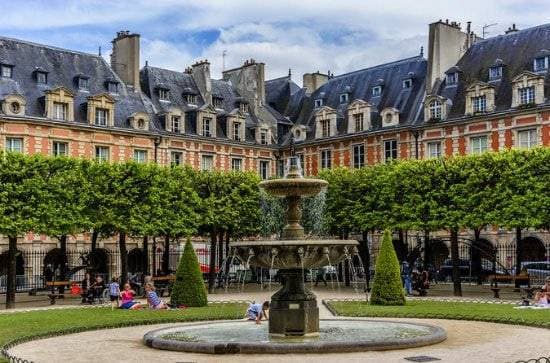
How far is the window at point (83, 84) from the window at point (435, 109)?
18375 mm

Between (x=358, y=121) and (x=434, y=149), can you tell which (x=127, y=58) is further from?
(x=434, y=149)

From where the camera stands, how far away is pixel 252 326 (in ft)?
55.9

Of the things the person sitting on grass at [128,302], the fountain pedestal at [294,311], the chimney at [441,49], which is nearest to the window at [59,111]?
the person sitting on grass at [128,302]

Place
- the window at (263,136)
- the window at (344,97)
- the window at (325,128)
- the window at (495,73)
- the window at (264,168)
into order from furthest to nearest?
the window at (263,136), the window at (264,168), the window at (344,97), the window at (325,128), the window at (495,73)

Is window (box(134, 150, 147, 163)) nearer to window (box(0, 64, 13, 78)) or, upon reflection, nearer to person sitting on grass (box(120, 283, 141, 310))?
window (box(0, 64, 13, 78))

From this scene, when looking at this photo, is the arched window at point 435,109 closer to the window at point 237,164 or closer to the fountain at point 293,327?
the window at point 237,164

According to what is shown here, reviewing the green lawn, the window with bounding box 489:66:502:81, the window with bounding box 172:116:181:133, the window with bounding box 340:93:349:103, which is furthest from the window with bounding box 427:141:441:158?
the green lawn

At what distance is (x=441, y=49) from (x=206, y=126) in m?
14.0

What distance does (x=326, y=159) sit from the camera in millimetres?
46656

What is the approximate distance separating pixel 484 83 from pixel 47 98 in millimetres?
21908

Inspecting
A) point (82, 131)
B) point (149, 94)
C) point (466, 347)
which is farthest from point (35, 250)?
point (466, 347)

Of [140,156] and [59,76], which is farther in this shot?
[140,156]

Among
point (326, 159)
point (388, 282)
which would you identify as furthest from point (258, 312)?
point (326, 159)

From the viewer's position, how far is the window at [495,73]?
40.5 metres
